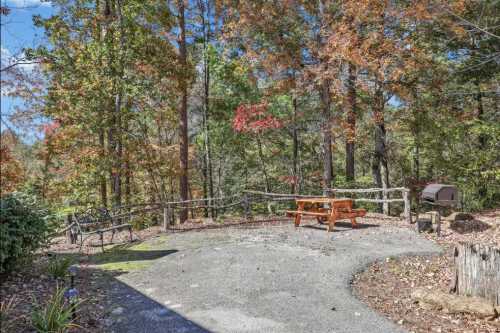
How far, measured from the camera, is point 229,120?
53.4ft

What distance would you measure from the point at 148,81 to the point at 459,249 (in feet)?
35.2

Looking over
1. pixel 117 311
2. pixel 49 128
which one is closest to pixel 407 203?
pixel 117 311

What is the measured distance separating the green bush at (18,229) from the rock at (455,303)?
5.60m

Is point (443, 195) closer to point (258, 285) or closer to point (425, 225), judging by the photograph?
point (425, 225)

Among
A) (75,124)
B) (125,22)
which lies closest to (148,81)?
(125,22)

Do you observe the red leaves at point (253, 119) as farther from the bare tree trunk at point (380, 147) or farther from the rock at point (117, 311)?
the rock at point (117, 311)

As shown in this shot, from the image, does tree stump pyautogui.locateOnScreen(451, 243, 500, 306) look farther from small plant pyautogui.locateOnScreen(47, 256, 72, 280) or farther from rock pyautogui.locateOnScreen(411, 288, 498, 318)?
small plant pyautogui.locateOnScreen(47, 256, 72, 280)

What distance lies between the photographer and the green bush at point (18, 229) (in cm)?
484

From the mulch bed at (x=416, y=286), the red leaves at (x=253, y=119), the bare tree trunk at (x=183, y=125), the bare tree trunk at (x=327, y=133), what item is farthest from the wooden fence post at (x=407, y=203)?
the bare tree trunk at (x=183, y=125)

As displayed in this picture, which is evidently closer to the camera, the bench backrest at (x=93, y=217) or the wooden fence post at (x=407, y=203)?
the bench backrest at (x=93, y=217)

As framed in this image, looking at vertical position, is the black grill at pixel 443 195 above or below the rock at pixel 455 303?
above

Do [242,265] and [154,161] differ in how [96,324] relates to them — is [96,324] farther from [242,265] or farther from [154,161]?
[154,161]

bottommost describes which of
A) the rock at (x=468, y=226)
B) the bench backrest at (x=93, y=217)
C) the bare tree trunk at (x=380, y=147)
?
the rock at (x=468, y=226)

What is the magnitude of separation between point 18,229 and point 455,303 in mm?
6000
